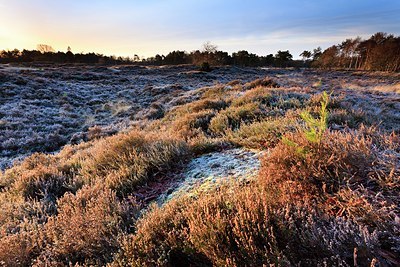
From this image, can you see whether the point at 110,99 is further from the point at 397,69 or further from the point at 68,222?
the point at 397,69

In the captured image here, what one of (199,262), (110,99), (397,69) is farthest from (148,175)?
(397,69)

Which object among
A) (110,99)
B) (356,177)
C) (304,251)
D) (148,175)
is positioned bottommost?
(110,99)

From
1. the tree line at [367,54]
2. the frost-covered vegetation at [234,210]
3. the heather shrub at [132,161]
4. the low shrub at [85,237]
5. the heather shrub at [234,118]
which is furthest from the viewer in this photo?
the tree line at [367,54]

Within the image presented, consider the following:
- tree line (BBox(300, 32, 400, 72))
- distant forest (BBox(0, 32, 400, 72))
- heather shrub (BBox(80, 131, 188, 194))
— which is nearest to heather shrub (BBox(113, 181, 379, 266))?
heather shrub (BBox(80, 131, 188, 194))

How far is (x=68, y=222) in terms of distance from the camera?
9.60 feet

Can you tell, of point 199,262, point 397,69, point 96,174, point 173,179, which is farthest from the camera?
point 397,69

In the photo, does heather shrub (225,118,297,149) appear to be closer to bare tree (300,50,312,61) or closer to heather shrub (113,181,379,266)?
heather shrub (113,181,379,266)

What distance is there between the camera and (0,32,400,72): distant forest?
51.3 metres

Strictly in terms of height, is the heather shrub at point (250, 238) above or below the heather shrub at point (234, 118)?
above

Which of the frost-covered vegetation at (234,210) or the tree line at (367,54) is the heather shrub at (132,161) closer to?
the frost-covered vegetation at (234,210)

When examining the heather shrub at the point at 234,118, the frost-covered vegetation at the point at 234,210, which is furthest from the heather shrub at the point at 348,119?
the frost-covered vegetation at the point at 234,210

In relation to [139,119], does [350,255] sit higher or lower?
higher

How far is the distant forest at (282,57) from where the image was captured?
5128cm

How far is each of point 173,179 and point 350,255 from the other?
281 centimetres
